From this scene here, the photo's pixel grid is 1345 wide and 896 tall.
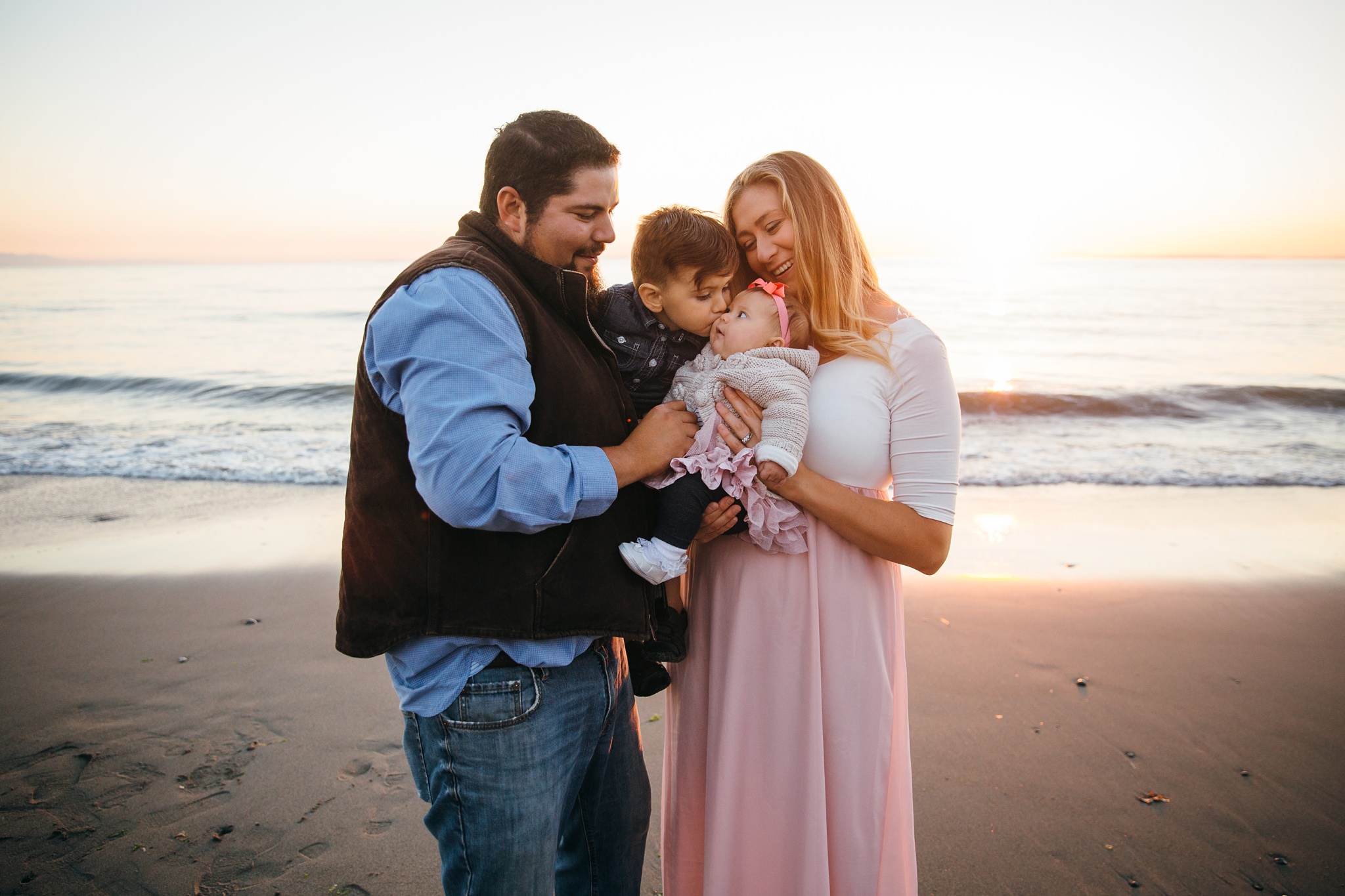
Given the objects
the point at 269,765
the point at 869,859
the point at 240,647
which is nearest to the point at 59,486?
the point at 240,647

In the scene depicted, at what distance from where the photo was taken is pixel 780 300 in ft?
7.44

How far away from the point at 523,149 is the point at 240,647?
428 cm

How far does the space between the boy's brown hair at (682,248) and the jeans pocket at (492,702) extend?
4.27 ft

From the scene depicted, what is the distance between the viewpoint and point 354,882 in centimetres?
289

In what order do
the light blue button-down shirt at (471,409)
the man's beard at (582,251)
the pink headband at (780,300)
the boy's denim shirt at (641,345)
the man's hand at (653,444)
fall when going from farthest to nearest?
the boy's denim shirt at (641,345)
the pink headband at (780,300)
the man's beard at (582,251)
the man's hand at (653,444)
the light blue button-down shirt at (471,409)

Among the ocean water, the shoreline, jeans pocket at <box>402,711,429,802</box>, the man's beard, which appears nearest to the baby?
the man's beard

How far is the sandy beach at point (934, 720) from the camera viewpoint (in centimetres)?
299

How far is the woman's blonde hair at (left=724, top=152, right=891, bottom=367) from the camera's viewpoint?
89.4 inches

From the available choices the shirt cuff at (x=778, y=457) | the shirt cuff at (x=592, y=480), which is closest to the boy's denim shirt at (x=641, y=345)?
the shirt cuff at (x=778, y=457)

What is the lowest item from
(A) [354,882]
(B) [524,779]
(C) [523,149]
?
(A) [354,882]

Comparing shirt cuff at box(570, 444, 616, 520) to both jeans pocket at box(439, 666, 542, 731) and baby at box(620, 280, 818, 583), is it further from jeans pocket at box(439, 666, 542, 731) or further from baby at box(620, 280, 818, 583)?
jeans pocket at box(439, 666, 542, 731)

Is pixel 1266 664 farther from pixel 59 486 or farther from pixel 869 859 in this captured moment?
pixel 59 486

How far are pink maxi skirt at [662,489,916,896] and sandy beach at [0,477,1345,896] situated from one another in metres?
1.08

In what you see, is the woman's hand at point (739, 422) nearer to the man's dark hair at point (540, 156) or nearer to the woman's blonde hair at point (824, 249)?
the woman's blonde hair at point (824, 249)
